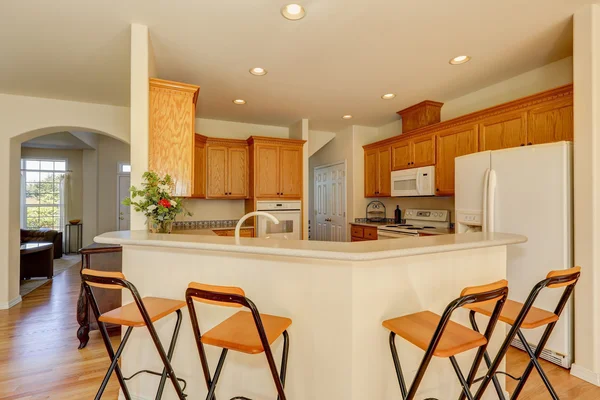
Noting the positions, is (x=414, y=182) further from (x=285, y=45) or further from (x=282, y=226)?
(x=285, y=45)

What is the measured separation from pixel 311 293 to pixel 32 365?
96.4 inches

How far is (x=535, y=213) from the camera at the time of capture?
236 centimetres

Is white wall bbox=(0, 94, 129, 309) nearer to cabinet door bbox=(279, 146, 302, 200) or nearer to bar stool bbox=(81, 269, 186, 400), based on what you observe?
cabinet door bbox=(279, 146, 302, 200)

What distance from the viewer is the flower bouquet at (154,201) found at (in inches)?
82.7

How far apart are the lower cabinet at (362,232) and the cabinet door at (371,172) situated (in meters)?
0.63

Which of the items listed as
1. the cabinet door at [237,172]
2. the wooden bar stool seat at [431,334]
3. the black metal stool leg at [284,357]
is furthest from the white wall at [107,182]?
the wooden bar stool seat at [431,334]

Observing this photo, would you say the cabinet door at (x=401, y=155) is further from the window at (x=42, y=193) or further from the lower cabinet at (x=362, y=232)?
the window at (x=42, y=193)

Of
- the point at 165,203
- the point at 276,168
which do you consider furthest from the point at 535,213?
the point at 276,168

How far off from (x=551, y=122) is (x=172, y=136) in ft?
10.9

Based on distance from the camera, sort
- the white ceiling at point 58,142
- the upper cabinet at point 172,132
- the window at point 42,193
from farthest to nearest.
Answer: the window at point 42,193
the white ceiling at point 58,142
the upper cabinet at point 172,132

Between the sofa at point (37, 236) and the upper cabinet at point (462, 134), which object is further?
the sofa at point (37, 236)

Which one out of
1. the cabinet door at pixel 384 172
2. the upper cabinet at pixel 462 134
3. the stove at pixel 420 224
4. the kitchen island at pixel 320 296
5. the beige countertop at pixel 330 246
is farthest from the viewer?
the cabinet door at pixel 384 172

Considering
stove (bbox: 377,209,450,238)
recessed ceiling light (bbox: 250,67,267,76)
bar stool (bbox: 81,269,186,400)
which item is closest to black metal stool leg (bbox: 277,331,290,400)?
bar stool (bbox: 81,269,186,400)

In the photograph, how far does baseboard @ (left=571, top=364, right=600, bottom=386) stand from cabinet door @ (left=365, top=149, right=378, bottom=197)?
3223 mm
